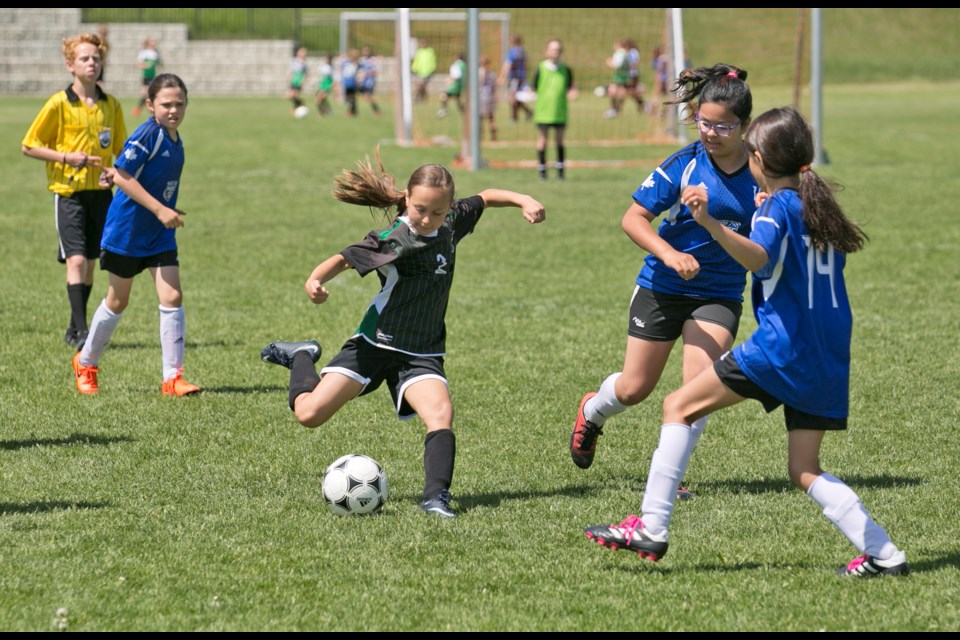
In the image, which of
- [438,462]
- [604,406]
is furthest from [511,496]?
[604,406]

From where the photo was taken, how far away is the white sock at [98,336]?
7.59 meters

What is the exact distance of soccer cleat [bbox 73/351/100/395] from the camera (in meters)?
7.52

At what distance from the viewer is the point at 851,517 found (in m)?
4.41

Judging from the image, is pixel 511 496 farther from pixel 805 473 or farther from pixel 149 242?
pixel 149 242

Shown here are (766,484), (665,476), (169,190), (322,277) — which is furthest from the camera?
(169,190)

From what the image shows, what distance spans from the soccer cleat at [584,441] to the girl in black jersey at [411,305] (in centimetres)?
79

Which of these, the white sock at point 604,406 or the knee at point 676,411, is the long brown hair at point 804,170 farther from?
the white sock at point 604,406

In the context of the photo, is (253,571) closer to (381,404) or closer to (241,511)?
(241,511)

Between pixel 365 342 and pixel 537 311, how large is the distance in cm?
465

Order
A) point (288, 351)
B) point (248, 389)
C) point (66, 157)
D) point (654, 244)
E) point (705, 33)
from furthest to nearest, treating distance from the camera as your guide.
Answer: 1. point (705, 33)
2. point (66, 157)
3. point (248, 389)
4. point (288, 351)
5. point (654, 244)

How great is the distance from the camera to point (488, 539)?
502 centimetres

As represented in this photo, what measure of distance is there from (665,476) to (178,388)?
386 centimetres

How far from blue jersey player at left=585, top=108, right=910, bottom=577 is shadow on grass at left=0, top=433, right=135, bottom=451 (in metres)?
3.19
